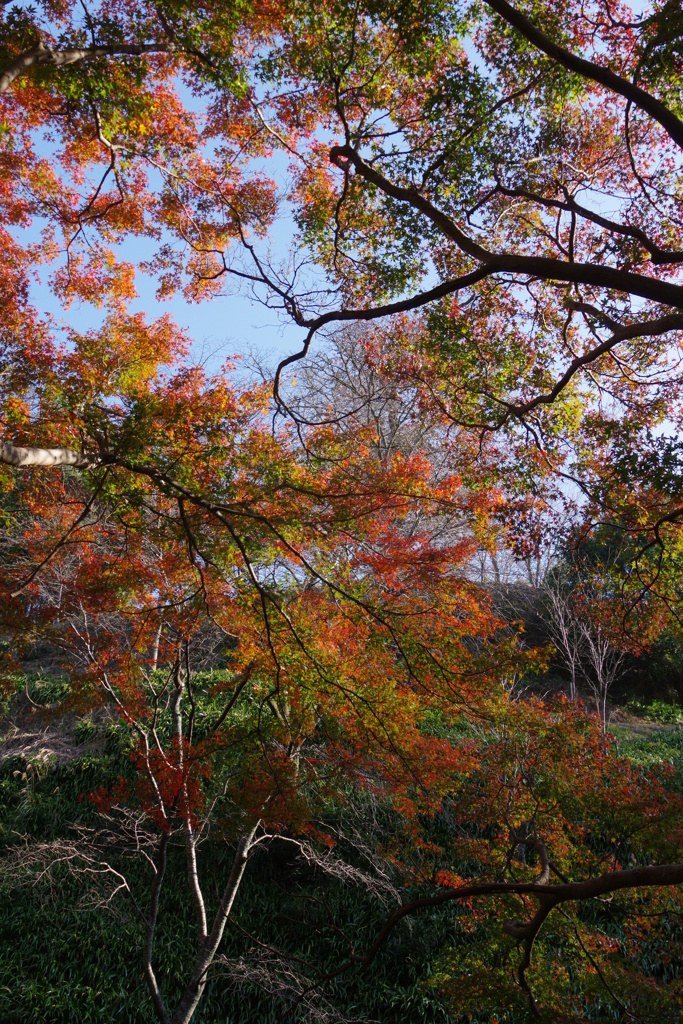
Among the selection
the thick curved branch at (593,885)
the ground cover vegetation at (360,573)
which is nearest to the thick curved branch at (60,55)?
the ground cover vegetation at (360,573)

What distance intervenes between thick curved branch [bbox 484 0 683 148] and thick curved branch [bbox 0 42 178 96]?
9.04 ft

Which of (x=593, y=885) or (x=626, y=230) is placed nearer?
(x=593, y=885)

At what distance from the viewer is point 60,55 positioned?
4.07 meters

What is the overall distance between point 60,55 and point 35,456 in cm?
311

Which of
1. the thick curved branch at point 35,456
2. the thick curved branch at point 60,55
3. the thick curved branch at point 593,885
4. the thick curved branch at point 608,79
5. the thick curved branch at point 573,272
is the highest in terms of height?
the thick curved branch at point 60,55

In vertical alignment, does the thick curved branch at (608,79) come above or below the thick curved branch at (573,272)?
above

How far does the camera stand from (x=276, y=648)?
5668 millimetres

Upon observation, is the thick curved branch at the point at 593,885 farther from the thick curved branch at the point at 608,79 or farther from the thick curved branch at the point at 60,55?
the thick curved branch at the point at 60,55

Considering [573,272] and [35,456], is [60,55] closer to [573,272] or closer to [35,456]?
[35,456]

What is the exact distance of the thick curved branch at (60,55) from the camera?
133 inches

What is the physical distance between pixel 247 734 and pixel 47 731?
6685mm

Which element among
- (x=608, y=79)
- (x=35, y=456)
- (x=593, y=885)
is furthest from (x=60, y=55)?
(x=593, y=885)

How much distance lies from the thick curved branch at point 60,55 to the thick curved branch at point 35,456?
1.92 metres

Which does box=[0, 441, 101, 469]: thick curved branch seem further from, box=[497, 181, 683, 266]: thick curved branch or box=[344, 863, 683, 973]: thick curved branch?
box=[497, 181, 683, 266]: thick curved branch
